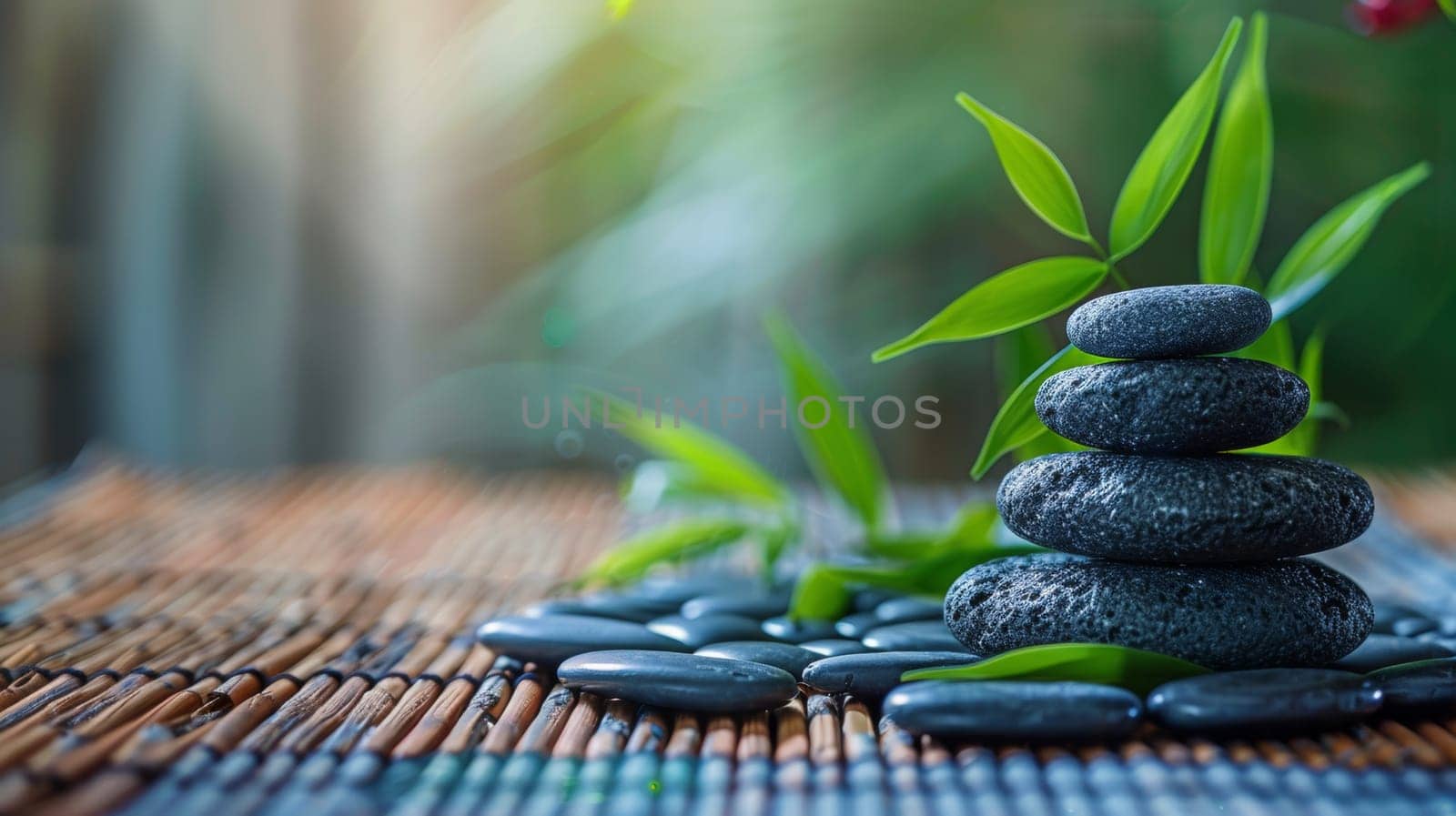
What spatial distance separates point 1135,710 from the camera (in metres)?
0.46

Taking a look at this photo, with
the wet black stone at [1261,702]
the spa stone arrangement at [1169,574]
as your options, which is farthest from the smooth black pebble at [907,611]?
the wet black stone at [1261,702]

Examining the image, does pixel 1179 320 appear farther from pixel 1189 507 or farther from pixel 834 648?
pixel 834 648

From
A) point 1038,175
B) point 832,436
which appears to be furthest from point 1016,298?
point 832,436

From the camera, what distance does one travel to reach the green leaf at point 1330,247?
64 cm

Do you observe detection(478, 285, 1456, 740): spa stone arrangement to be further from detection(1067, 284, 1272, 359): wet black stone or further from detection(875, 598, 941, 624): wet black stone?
detection(875, 598, 941, 624): wet black stone

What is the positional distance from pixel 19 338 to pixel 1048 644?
150cm

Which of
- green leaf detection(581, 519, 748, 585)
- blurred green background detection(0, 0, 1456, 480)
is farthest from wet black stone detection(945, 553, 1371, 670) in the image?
blurred green background detection(0, 0, 1456, 480)

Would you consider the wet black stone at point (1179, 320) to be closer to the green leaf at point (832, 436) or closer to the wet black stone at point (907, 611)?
the wet black stone at point (907, 611)

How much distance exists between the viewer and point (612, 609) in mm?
685

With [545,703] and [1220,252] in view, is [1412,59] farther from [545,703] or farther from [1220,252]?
[545,703]

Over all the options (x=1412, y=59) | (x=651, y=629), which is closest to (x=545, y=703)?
(x=651, y=629)

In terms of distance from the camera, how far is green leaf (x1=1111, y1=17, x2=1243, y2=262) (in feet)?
1.92

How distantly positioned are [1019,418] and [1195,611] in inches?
5.6

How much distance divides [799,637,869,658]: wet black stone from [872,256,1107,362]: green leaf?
0.52 ft
